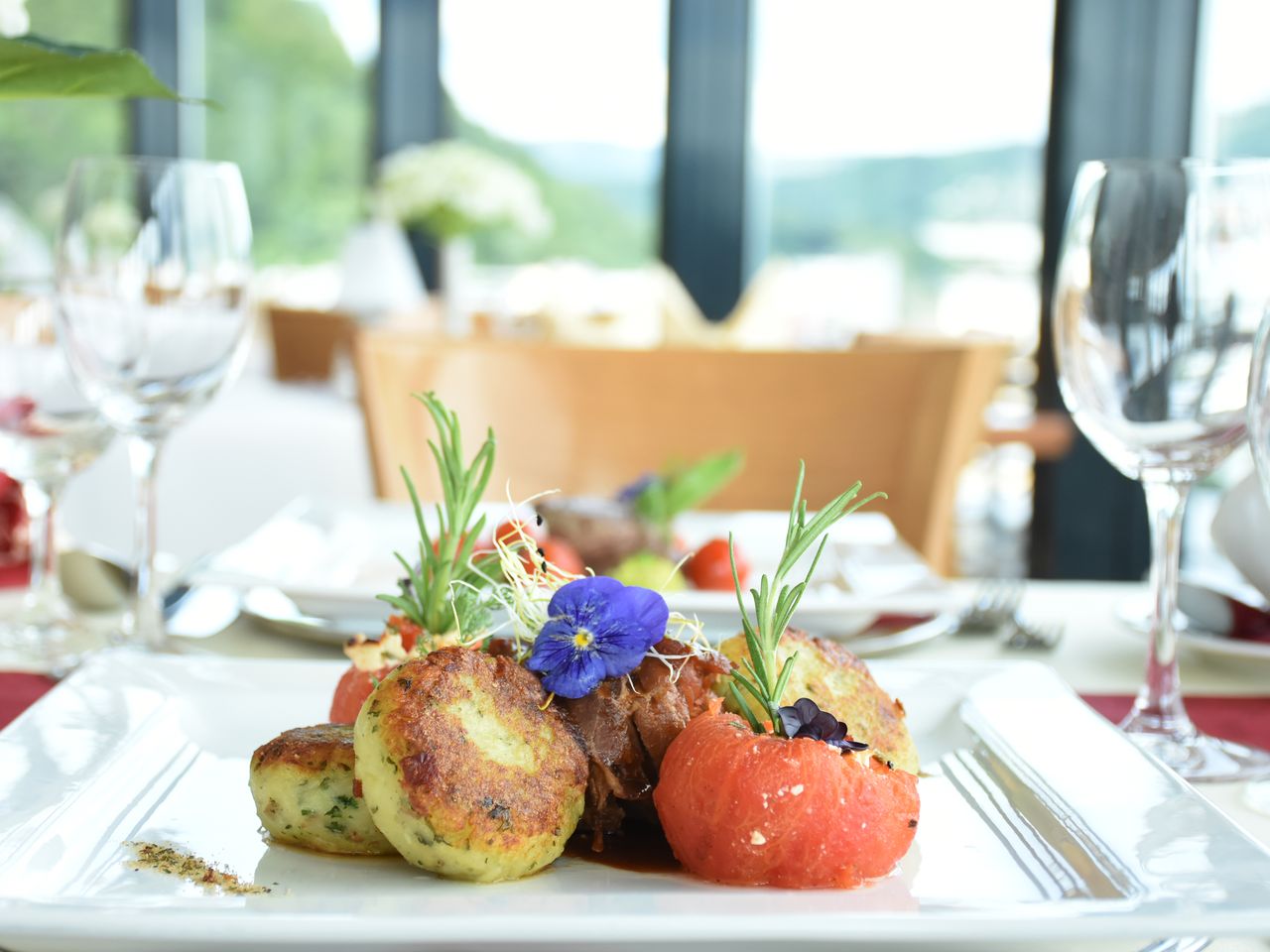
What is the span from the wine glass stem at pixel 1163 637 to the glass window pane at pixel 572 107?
19.2ft

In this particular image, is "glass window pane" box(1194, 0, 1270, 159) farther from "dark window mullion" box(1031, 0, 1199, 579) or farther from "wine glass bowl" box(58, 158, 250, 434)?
"wine glass bowl" box(58, 158, 250, 434)

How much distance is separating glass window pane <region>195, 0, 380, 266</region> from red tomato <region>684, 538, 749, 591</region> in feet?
18.7

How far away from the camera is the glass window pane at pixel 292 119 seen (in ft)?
22.1

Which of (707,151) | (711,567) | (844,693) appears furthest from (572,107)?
(844,693)

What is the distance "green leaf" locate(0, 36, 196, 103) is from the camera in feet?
2.80

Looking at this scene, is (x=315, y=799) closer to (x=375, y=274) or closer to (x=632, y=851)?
(x=632, y=851)

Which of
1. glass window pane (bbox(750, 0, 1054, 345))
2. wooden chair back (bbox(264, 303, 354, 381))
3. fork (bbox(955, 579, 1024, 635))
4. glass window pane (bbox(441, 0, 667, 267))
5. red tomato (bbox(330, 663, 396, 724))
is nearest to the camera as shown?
red tomato (bbox(330, 663, 396, 724))

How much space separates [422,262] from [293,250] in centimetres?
62

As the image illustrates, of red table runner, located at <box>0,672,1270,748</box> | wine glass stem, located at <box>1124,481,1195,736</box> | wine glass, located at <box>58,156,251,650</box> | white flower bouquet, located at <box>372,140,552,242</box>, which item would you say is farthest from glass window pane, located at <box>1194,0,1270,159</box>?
wine glass, located at <box>58,156,251,650</box>

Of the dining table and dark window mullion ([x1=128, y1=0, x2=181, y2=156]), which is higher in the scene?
dark window mullion ([x1=128, y1=0, x2=181, y2=156])

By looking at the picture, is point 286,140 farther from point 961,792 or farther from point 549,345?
point 961,792

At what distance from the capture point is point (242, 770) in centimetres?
78

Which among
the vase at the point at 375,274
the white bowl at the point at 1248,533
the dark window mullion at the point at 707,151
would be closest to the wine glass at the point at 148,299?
the white bowl at the point at 1248,533

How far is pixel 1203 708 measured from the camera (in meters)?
1.07
